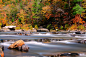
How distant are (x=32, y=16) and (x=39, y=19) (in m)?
2.40

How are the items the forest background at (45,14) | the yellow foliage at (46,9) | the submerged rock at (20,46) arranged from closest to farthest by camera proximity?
the submerged rock at (20,46), the forest background at (45,14), the yellow foliage at (46,9)

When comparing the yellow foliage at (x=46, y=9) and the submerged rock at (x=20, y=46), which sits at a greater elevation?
the yellow foliage at (x=46, y=9)

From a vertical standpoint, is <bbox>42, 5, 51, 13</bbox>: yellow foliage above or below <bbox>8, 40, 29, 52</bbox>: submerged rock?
above

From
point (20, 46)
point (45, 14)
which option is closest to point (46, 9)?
point (45, 14)

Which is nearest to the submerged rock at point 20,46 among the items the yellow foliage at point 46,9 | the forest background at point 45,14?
the forest background at point 45,14

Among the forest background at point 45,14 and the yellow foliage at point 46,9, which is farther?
the yellow foliage at point 46,9

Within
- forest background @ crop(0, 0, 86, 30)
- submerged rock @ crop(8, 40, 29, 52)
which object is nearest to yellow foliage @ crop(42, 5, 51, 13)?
forest background @ crop(0, 0, 86, 30)

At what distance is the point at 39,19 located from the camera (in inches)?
1651

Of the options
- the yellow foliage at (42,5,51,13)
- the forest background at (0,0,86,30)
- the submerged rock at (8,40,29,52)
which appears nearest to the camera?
the submerged rock at (8,40,29,52)

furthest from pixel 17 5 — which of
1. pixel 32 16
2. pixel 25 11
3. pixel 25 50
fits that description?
pixel 25 50

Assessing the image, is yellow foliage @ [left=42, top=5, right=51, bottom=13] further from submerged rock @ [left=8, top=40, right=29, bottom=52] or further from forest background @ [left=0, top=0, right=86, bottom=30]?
submerged rock @ [left=8, top=40, right=29, bottom=52]

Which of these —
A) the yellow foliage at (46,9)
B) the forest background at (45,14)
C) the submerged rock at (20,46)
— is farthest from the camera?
the yellow foliage at (46,9)

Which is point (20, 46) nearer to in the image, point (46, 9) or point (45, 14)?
point (46, 9)

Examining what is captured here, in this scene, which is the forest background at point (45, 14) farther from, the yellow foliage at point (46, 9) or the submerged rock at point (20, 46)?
the submerged rock at point (20, 46)
